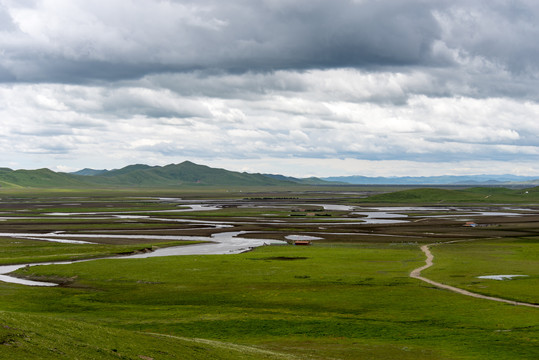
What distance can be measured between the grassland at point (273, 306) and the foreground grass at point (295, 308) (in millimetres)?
168

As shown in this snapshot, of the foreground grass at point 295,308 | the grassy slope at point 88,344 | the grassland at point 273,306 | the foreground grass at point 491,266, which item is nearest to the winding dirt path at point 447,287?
the foreground grass at point 491,266

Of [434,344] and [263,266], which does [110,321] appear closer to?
[434,344]

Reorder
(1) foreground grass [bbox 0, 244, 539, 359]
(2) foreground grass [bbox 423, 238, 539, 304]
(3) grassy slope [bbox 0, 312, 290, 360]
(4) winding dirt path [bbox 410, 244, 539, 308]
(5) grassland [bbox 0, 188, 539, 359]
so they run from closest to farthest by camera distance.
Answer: (3) grassy slope [bbox 0, 312, 290, 360] < (5) grassland [bbox 0, 188, 539, 359] < (1) foreground grass [bbox 0, 244, 539, 359] < (4) winding dirt path [bbox 410, 244, 539, 308] < (2) foreground grass [bbox 423, 238, 539, 304]

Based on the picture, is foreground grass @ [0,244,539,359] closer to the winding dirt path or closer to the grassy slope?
the winding dirt path

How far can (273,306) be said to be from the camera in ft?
185

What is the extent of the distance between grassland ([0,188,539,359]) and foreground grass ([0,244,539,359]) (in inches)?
6.6

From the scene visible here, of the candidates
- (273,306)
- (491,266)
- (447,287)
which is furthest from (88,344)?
(491,266)

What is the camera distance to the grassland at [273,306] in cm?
3606

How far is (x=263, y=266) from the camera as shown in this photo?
8200 cm

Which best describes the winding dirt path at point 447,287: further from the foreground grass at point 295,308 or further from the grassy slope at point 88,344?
the grassy slope at point 88,344

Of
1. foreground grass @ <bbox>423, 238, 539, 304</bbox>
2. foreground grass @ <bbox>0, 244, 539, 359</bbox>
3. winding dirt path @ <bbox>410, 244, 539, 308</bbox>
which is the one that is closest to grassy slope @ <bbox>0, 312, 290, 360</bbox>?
foreground grass @ <bbox>0, 244, 539, 359</bbox>

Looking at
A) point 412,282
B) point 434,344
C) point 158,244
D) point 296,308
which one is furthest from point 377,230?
point 434,344

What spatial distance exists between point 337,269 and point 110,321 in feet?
124

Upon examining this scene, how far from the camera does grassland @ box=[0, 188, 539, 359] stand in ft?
118
